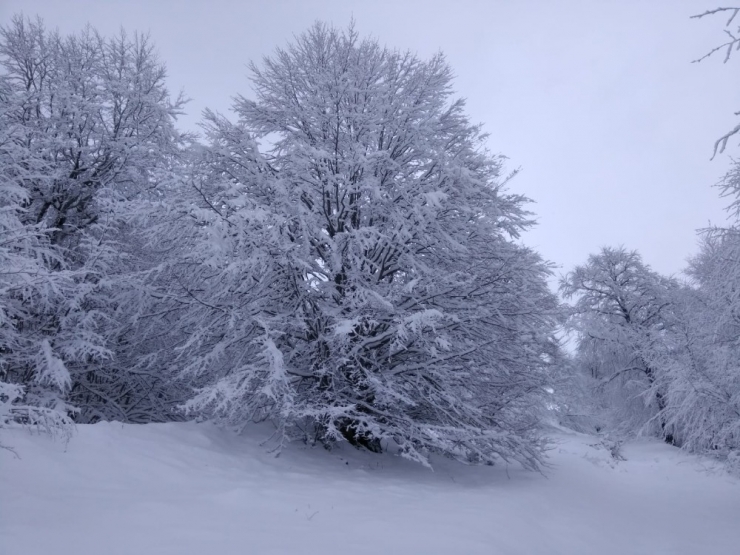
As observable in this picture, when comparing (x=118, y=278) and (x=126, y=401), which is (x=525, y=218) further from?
(x=126, y=401)

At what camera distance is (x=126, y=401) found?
1009cm

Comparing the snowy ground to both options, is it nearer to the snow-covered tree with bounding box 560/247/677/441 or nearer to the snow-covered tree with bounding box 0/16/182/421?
the snow-covered tree with bounding box 0/16/182/421

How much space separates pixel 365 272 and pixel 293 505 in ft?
11.6

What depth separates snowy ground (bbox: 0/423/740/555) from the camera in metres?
2.98

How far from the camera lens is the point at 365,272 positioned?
668cm

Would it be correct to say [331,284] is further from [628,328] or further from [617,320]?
[617,320]

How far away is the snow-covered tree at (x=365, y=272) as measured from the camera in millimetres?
6234

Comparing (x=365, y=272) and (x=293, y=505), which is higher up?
(x=365, y=272)

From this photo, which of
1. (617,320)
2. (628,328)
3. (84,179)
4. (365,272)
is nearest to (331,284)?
(365,272)

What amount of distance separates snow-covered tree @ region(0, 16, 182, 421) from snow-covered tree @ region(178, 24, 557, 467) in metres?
2.14

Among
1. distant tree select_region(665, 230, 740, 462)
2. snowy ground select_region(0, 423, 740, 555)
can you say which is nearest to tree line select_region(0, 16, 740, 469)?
distant tree select_region(665, 230, 740, 462)

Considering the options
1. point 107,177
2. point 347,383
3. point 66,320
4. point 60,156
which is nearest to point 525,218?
point 347,383

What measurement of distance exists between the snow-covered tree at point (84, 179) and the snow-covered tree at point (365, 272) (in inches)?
84.2

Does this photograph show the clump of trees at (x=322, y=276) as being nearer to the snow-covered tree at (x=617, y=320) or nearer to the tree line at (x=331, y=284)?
the tree line at (x=331, y=284)
